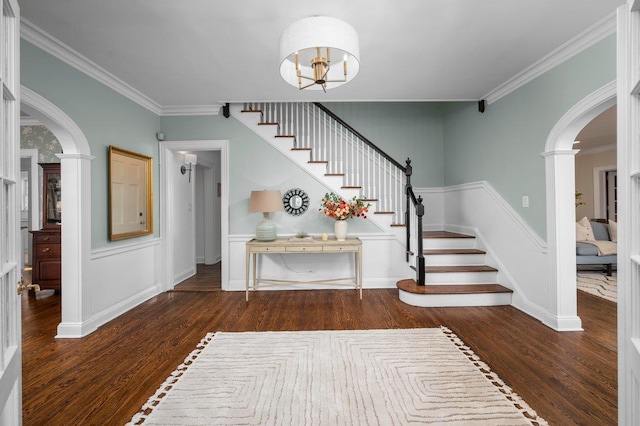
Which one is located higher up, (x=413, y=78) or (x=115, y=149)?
(x=413, y=78)

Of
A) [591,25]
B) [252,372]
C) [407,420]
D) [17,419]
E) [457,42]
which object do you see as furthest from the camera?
[457,42]

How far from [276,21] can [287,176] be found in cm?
232

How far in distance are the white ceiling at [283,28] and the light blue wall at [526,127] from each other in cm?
25

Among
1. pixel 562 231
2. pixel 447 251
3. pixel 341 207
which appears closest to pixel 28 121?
pixel 341 207

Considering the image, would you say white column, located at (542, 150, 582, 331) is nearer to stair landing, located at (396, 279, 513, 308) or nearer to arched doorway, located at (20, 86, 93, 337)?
stair landing, located at (396, 279, 513, 308)

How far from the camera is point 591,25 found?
2.51 meters

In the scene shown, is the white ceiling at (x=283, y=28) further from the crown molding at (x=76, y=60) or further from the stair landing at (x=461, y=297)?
the stair landing at (x=461, y=297)

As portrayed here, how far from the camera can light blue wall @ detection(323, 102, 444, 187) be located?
17.7 ft

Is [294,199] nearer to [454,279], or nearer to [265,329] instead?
[265,329]

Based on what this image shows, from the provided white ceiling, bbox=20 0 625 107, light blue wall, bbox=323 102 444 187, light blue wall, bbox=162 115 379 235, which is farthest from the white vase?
light blue wall, bbox=323 102 444 187

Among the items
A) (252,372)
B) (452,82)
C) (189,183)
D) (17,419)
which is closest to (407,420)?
(252,372)

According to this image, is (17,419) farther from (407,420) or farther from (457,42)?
(457,42)

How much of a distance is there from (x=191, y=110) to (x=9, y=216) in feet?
11.9

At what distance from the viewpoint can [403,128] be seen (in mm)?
5422
